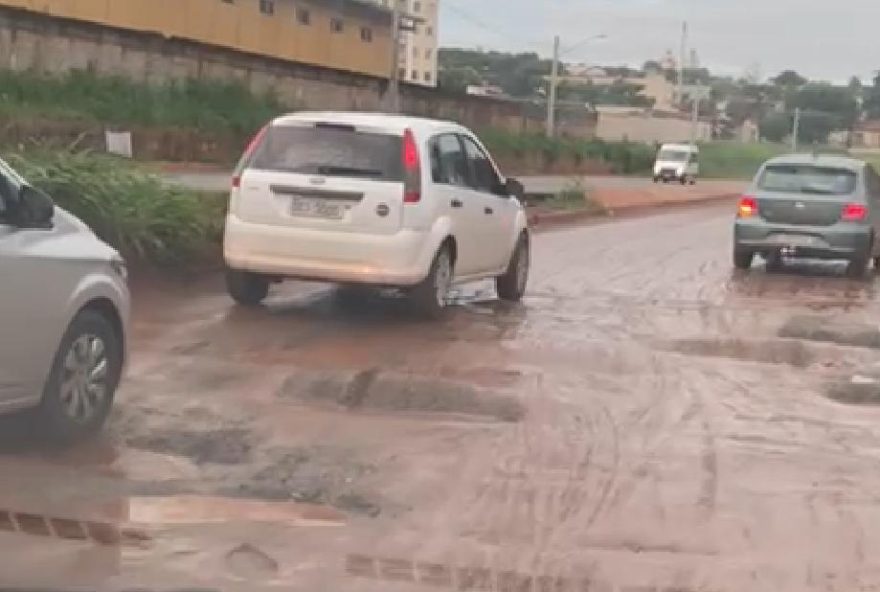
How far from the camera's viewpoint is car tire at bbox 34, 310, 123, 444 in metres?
7.91

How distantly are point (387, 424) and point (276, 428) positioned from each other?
68cm

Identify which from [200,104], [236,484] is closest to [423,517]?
[236,484]

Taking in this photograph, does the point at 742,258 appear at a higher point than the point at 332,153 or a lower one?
lower

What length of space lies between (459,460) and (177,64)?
108 ft

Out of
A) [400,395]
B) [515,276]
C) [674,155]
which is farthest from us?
[674,155]

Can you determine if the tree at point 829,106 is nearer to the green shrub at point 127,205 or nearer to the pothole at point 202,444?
the green shrub at point 127,205

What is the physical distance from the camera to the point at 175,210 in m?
15.7

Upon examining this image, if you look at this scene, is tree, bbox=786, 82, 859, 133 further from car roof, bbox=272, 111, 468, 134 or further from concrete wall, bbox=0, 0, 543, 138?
car roof, bbox=272, 111, 468, 134

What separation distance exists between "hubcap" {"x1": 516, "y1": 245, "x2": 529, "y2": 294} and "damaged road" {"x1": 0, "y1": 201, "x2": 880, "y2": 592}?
5.07ft

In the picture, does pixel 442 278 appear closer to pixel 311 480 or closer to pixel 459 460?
pixel 459 460

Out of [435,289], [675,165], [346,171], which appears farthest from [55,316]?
[675,165]

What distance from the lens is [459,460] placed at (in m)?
8.23

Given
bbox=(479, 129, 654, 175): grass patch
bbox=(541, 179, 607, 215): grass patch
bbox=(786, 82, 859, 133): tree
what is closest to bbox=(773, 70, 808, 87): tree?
bbox=(786, 82, 859, 133): tree

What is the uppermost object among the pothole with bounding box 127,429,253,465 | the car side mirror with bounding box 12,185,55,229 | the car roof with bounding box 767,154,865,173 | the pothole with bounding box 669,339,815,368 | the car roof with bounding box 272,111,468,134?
the car roof with bounding box 272,111,468,134
